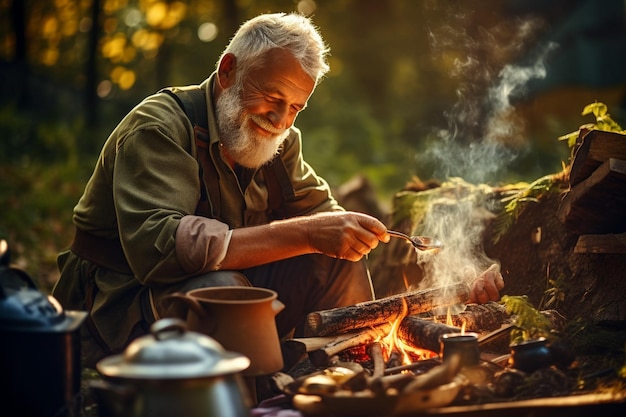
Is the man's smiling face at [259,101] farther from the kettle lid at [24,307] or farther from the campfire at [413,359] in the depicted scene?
the kettle lid at [24,307]

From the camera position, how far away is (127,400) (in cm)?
239

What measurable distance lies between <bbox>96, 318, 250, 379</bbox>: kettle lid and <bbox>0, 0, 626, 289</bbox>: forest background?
4.41 m

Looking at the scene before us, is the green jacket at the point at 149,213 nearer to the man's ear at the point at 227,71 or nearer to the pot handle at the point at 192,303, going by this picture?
the man's ear at the point at 227,71

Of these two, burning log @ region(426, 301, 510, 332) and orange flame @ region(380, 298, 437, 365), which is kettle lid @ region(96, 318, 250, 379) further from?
burning log @ region(426, 301, 510, 332)

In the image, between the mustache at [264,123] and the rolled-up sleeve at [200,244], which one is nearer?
the rolled-up sleeve at [200,244]

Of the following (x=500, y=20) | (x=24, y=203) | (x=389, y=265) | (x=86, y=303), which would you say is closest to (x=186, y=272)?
(x=86, y=303)

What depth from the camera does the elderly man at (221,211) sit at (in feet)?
11.7

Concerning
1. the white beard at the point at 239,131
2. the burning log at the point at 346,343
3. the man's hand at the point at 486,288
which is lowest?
the burning log at the point at 346,343

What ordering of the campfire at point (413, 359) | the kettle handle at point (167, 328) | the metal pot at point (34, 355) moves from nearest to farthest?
the kettle handle at point (167, 328) < the metal pot at point (34, 355) < the campfire at point (413, 359)

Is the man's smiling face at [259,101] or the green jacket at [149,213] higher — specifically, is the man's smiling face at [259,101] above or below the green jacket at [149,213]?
above

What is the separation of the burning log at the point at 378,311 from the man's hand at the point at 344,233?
0.33m

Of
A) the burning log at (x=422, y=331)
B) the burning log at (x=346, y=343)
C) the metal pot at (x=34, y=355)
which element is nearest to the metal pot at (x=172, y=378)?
the metal pot at (x=34, y=355)

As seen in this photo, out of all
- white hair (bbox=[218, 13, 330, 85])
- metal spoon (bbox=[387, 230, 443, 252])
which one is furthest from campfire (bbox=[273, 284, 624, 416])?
white hair (bbox=[218, 13, 330, 85])

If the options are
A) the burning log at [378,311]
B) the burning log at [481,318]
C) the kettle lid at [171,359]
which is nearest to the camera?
the kettle lid at [171,359]
